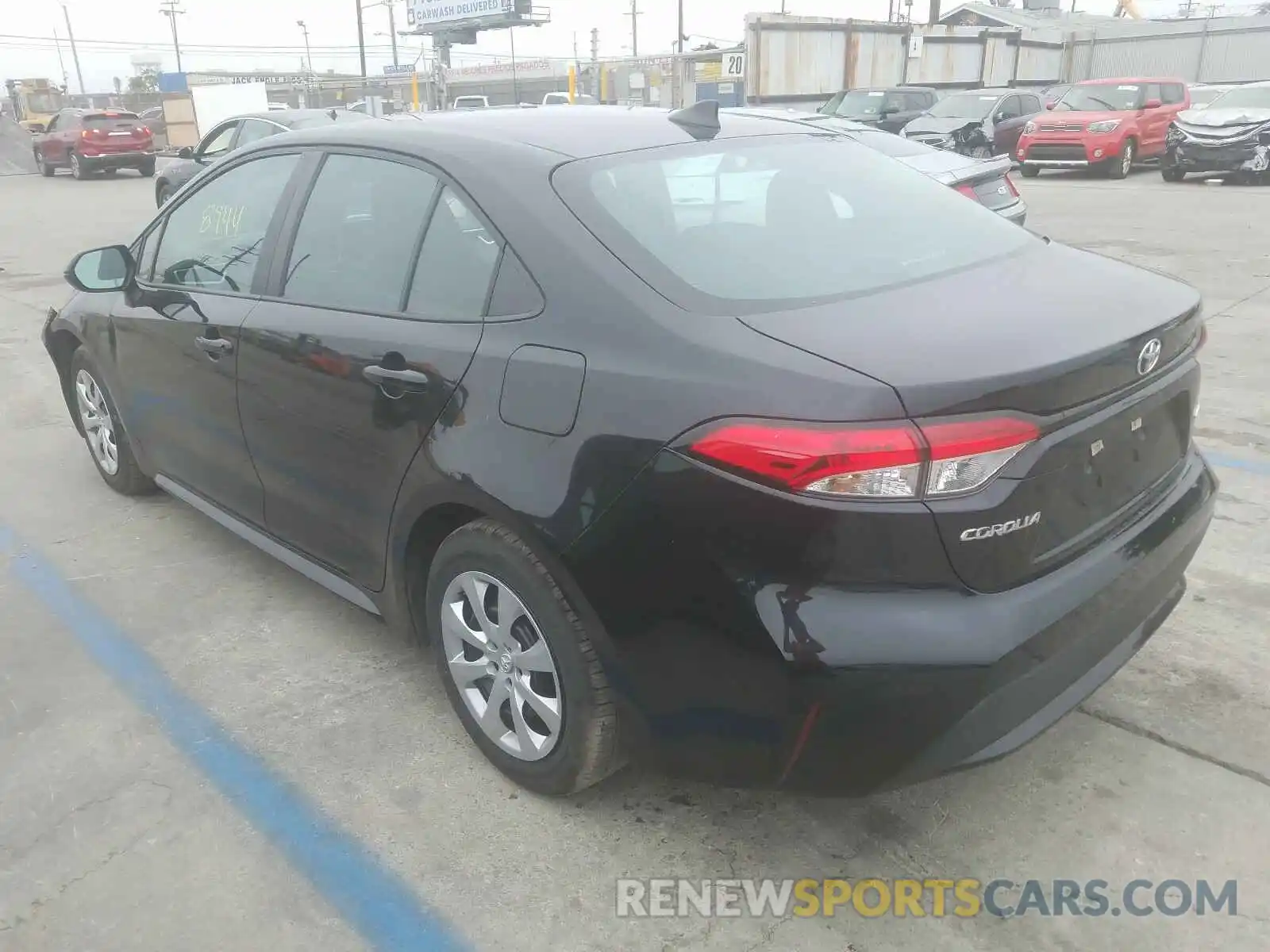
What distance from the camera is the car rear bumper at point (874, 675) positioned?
6.41 feet

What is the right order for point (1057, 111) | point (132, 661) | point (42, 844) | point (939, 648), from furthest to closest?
point (1057, 111)
point (132, 661)
point (42, 844)
point (939, 648)

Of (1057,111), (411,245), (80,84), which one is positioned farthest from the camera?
(80,84)

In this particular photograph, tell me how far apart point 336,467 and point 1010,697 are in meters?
1.90

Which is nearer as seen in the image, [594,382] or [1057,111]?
[594,382]

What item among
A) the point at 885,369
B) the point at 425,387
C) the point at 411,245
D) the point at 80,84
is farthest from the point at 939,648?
the point at 80,84

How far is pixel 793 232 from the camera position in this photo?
2.67m

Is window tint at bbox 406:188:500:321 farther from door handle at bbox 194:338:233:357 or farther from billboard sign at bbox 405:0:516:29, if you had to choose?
billboard sign at bbox 405:0:516:29

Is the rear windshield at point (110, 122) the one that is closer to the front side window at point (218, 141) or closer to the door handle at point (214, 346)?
the front side window at point (218, 141)

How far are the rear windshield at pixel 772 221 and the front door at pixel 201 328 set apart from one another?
4.35 feet

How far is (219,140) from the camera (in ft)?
49.6

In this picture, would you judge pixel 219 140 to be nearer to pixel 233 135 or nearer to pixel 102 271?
pixel 233 135

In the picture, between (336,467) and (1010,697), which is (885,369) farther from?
(336,467)

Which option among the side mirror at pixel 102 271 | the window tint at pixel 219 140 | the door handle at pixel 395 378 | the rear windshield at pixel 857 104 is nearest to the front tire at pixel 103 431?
the side mirror at pixel 102 271

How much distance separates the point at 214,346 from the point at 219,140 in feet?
44.0
